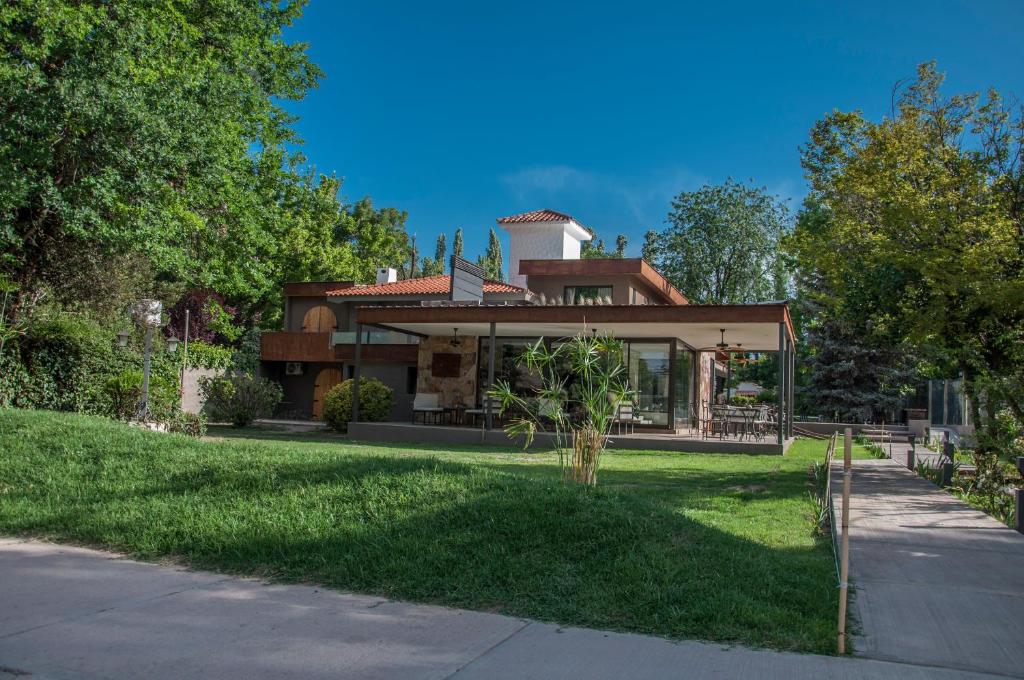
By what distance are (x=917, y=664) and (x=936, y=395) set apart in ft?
106

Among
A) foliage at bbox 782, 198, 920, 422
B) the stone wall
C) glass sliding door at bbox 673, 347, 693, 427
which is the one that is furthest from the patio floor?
foliage at bbox 782, 198, 920, 422

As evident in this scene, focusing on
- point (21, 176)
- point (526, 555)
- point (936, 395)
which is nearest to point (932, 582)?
point (526, 555)

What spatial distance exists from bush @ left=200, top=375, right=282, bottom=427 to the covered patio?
9.95ft

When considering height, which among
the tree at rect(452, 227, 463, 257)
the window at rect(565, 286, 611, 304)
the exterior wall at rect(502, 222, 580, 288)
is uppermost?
the tree at rect(452, 227, 463, 257)

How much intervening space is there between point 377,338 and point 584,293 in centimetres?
777

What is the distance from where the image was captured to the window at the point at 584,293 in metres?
24.5

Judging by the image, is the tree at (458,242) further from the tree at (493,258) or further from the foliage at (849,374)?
the foliage at (849,374)

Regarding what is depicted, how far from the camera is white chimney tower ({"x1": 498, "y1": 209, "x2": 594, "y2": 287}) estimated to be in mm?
29781

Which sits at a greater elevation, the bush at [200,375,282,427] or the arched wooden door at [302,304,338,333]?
the arched wooden door at [302,304,338,333]

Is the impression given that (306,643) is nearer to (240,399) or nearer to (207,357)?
(240,399)

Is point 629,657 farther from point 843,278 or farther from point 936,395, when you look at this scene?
point 936,395

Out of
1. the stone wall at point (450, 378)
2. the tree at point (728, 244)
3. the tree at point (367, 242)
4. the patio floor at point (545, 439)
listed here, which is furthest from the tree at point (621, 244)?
the patio floor at point (545, 439)

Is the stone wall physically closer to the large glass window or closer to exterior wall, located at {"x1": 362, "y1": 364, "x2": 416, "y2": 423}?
the large glass window

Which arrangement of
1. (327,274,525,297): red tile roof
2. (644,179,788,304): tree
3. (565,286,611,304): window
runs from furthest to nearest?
(644,179,788,304): tree
(327,274,525,297): red tile roof
(565,286,611,304): window
